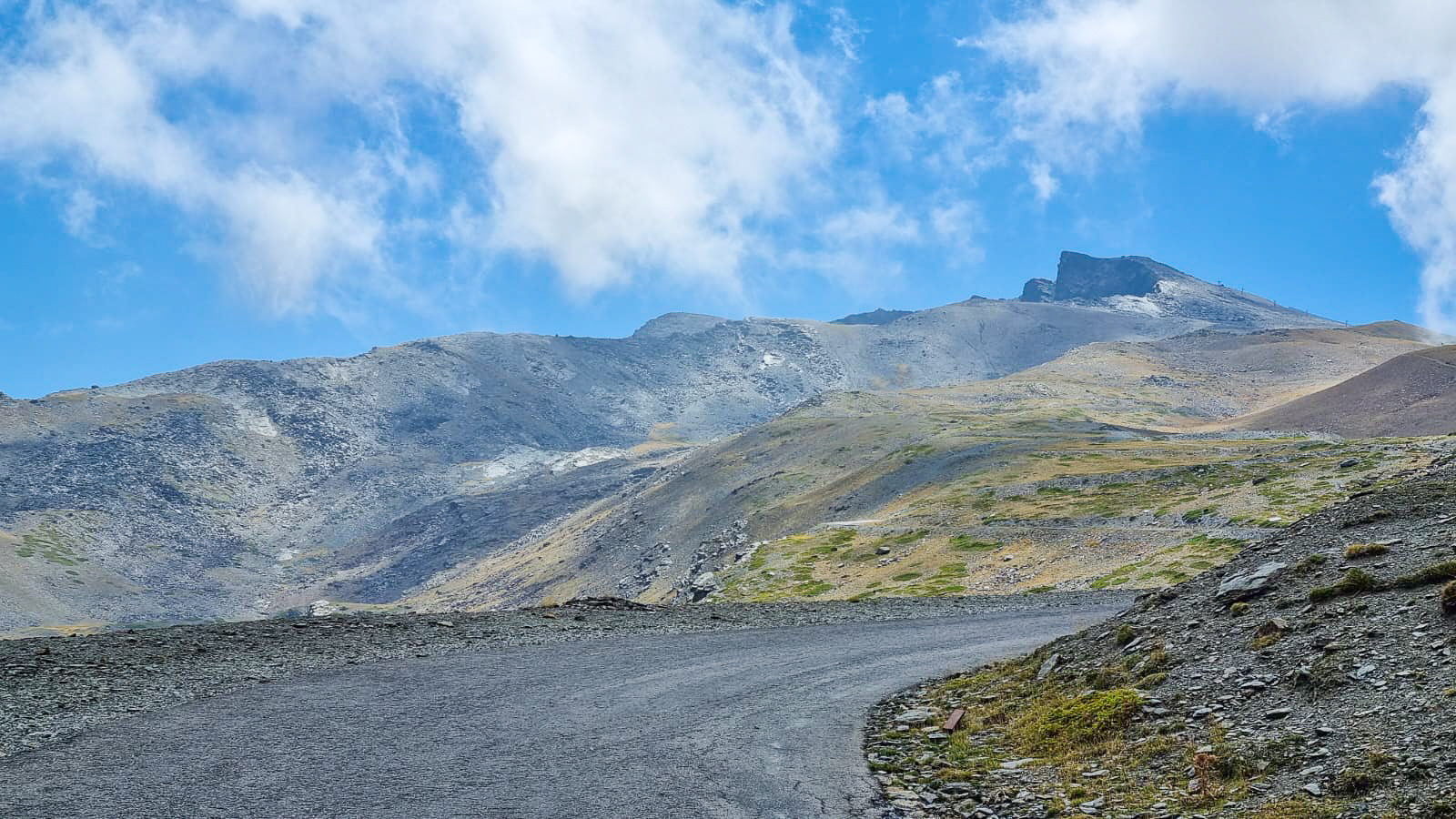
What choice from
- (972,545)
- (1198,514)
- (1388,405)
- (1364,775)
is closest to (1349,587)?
(1364,775)

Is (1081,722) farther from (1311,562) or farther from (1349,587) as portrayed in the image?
(1311,562)

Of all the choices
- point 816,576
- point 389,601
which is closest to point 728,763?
point 816,576

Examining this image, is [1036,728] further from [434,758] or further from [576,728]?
[434,758]

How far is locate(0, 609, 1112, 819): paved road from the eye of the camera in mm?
13117

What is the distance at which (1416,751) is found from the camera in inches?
425

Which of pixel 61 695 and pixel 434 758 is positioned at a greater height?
pixel 61 695

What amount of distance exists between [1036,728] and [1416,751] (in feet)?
19.2

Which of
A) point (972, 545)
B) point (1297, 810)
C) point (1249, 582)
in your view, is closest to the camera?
point (1297, 810)

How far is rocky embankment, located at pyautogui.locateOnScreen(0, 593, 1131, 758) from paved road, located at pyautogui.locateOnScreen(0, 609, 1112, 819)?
1086 millimetres

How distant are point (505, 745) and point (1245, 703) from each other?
11.3 meters

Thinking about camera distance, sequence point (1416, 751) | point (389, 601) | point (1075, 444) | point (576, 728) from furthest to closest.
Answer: point (389, 601)
point (1075, 444)
point (576, 728)
point (1416, 751)

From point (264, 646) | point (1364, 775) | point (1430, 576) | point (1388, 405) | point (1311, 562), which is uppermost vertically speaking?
point (1388, 405)

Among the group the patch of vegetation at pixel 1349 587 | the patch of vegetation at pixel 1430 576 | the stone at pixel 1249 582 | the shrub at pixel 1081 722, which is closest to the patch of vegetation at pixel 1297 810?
the shrub at pixel 1081 722

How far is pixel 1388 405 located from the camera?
148125mm
